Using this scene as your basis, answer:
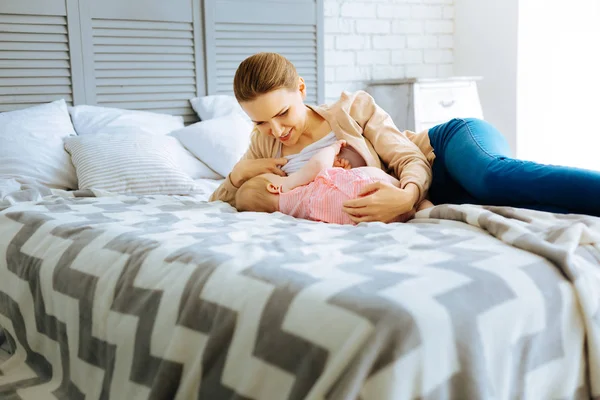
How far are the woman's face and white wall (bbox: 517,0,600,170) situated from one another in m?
2.57

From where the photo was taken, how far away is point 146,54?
10.1 ft

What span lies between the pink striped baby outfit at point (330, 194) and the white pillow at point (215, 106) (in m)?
1.38

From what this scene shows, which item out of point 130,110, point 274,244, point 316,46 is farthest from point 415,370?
point 316,46

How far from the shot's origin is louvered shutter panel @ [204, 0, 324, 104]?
3234 millimetres

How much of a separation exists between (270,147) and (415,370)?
1197mm

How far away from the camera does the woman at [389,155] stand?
1475 millimetres

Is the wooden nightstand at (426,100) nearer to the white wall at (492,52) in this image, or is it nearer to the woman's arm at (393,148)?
the white wall at (492,52)

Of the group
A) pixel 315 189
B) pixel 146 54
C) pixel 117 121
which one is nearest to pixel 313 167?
pixel 315 189

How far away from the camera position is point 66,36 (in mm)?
2865

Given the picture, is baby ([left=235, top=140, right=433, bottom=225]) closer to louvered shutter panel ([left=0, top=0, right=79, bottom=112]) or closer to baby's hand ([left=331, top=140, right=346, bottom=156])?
baby's hand ([left=331, top=140, right=346, bottom=156])

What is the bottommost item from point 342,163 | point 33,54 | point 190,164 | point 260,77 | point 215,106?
point 190,164

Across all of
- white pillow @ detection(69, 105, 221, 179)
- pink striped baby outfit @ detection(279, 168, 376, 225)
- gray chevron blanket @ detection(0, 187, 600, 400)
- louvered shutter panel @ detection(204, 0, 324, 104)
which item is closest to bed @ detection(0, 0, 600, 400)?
gray chevron blanket @ detection(0, 187, 600, 400)

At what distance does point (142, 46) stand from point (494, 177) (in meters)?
1.99

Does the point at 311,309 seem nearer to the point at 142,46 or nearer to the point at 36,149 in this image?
the point at 36,149
